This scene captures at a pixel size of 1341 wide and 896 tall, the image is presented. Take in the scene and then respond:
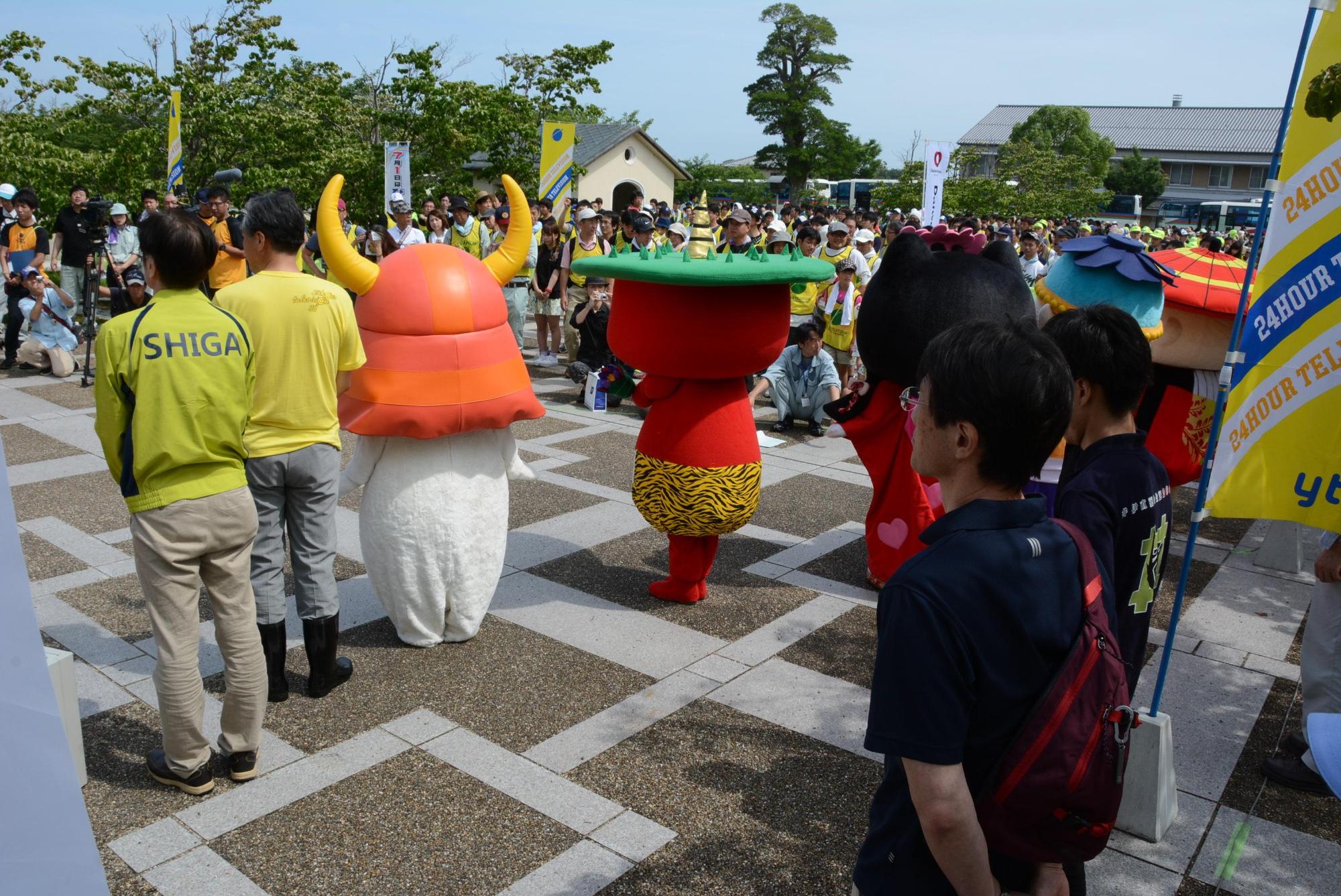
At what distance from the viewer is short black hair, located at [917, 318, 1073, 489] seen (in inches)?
64.4

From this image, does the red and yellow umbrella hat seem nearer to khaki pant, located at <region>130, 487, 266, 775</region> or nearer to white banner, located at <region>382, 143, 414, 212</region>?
khaki pant, located at <region>130, 487, 266, 775</region>

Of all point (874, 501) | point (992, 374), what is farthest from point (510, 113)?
point (992, 374)

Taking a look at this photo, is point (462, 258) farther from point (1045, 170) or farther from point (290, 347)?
point (1045, 170)

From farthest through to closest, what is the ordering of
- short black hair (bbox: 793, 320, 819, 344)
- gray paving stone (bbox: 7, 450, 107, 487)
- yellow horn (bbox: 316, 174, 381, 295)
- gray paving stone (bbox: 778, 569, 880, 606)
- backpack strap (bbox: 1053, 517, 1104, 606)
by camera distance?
short black hair (bbox: 793, 320, 819, 344) → gray paving stone (bbox: 7, 450, 107, 487) → gray paving stone (bbox: 778, 569, 880, 606) → yellow horn (bbox: 316, 174, 381, 295) → backpack strap (bbox: 1053, 517, 1104, 606)

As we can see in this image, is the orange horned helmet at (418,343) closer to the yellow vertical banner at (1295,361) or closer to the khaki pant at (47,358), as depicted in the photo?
the yellow vertical banner at (1295,361)

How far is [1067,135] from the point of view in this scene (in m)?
67.4

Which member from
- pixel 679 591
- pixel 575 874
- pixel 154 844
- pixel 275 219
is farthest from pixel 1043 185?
pixel 154 844

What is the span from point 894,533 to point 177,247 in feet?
11.7

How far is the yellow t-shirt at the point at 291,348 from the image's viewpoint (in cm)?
371

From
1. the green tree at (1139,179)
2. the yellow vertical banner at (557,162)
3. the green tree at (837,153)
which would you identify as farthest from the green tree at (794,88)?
the yellow vertical banner at (557,162)

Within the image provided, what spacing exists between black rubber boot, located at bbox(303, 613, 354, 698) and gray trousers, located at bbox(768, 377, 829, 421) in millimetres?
5757

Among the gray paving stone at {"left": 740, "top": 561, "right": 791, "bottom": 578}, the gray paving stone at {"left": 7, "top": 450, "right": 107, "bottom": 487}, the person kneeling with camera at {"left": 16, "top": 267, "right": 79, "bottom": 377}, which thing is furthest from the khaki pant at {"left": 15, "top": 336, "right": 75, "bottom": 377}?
the gray paving stone at {"left": 740, "top": 561, "right": 791, "bottom": 578}

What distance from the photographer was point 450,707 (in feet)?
13.6

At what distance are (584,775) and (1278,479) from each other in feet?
8.68
